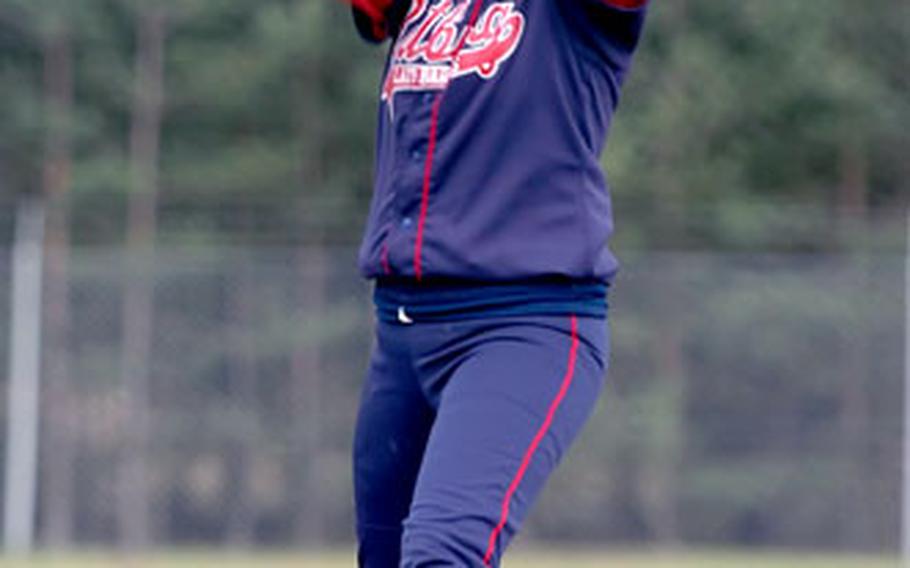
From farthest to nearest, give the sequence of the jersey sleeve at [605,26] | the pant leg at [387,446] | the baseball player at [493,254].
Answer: the pant leg at [387,446] < the jersey sleeve at [605,26] < the baseball player at [493,254]

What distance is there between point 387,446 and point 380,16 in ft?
2.89

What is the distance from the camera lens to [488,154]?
3.43 m

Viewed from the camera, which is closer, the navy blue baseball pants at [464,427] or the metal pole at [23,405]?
the navy blue baseball pants at [464,427]

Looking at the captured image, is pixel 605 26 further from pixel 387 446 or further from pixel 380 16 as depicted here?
pixel 387 446

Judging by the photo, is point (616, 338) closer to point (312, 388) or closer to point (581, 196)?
point (312, 388)

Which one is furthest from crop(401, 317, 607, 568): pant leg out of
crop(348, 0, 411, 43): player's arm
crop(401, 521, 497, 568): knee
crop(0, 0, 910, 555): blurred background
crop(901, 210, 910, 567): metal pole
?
crop(901, 210, 910, 567): metal pole

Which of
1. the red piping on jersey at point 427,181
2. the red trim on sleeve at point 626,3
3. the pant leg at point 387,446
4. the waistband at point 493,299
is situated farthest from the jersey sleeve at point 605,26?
the pant leg at point 387,446

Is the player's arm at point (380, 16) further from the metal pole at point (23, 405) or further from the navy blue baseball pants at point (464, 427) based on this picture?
the metal pole at point (23, 405)

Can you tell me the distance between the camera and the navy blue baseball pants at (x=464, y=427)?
321 cm

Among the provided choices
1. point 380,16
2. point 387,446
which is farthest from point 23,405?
point 387,446

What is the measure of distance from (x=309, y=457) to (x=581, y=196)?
9.03m

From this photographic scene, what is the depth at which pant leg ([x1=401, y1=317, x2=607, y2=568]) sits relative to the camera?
3186 millimetres

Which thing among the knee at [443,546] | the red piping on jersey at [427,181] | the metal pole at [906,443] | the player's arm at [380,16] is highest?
the player's arm at [380,16]

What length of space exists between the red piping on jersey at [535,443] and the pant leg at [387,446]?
Answer: 28 cm
